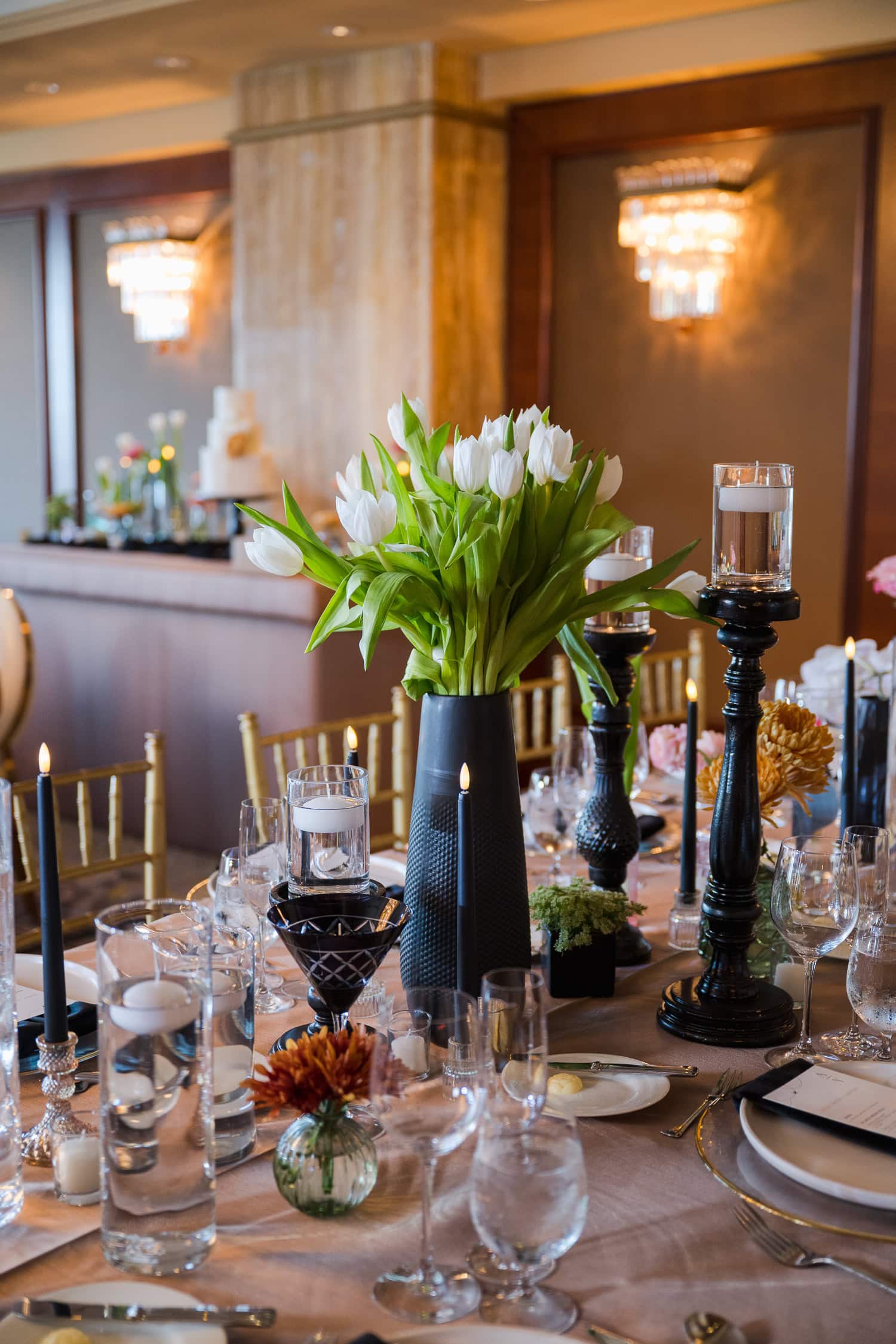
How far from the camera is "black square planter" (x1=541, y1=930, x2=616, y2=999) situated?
138 cm

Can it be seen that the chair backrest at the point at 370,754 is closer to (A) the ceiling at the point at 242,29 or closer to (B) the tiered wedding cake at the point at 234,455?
(B) the tiered wedding cake at the point at 234,455

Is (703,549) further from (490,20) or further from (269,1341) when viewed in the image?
(269,1341)

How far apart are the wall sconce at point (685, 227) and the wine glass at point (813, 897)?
3.60m

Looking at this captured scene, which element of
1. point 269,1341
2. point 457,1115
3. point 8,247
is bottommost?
point 269,1341

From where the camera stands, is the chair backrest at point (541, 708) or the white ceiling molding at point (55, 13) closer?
the chair backrest at point (541, 708)

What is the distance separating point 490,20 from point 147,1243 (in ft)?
14.6

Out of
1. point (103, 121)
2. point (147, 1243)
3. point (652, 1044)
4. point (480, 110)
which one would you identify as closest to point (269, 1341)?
point (147, 1243)

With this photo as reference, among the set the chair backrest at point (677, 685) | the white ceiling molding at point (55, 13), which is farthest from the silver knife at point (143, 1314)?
the white ceiling molding at point (55, 13)

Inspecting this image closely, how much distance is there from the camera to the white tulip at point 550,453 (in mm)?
1234

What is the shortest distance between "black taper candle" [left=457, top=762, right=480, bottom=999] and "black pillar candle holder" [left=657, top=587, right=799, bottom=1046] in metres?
0.28

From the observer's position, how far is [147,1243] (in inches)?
35.1

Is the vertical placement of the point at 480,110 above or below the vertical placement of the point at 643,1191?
above

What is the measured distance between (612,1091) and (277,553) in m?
0.57

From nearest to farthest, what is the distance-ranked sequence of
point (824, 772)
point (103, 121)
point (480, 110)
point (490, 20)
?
point (824, 772)
point (490, 20)
point (480, 110)
point (103, 121)
